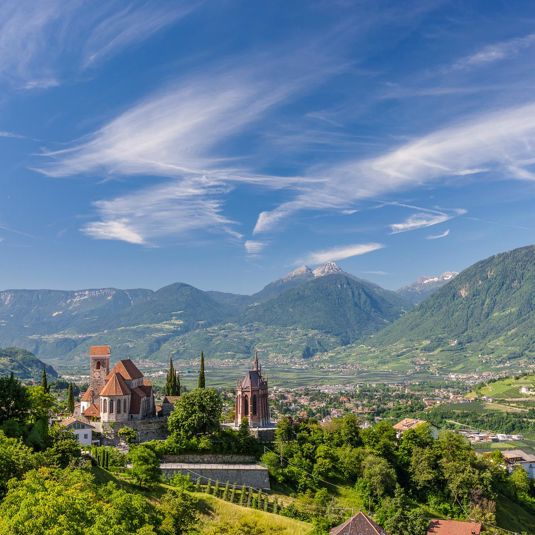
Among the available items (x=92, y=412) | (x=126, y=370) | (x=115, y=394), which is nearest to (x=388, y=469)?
(x=115, y=394)

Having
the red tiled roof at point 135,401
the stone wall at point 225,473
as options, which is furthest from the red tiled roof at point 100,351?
the stone wall at point 225,473

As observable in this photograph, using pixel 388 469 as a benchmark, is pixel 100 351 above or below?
above

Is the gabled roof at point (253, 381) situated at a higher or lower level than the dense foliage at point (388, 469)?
higher

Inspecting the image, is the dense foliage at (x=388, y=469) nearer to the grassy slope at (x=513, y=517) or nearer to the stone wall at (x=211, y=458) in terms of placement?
the grassy slope at (x=513, y=517)

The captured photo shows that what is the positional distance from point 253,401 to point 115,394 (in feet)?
58.6

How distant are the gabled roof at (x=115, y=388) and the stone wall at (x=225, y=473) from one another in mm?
12175

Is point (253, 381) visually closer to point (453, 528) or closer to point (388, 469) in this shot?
point (388, 469)

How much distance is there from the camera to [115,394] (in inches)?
2741

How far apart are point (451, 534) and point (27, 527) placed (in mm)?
43357

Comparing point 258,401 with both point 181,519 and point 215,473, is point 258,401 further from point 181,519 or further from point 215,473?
point 181,519

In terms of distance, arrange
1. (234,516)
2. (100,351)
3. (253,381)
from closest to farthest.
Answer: (234,516), (253,381), (100,351)

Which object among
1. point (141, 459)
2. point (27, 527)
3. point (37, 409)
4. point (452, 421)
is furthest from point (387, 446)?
point (452, 421)

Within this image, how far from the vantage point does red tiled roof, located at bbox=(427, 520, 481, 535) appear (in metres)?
58.0

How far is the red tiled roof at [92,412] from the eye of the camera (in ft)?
235
